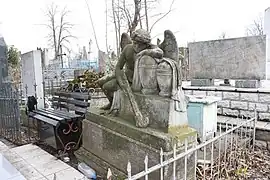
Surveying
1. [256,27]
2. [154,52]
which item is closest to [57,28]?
[256,27]

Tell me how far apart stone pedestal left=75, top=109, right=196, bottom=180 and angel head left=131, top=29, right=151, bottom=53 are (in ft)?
3.06

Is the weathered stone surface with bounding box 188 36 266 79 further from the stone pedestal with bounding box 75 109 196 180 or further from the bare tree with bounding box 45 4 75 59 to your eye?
the bare tree with bounding box 45 4 75 59

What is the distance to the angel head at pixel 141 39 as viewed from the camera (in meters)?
2.74

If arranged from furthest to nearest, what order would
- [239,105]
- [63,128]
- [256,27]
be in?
[256,27] → [239,105] → [63,128]

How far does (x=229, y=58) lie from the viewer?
5059mm

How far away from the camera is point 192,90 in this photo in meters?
5.52

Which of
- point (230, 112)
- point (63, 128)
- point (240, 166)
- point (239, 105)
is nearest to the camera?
point (240, 166)

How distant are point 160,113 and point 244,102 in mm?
2826

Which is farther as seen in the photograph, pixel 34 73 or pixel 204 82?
pixel 34 73

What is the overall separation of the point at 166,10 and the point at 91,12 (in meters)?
2.65

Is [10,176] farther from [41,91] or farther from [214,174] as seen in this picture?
[41,91]

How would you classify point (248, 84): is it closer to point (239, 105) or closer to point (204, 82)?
point (239, 105)

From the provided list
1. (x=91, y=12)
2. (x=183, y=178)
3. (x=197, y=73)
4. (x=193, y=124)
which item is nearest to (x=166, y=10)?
(x=91, y=12)

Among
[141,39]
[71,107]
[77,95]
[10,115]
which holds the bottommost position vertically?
[10,115]
